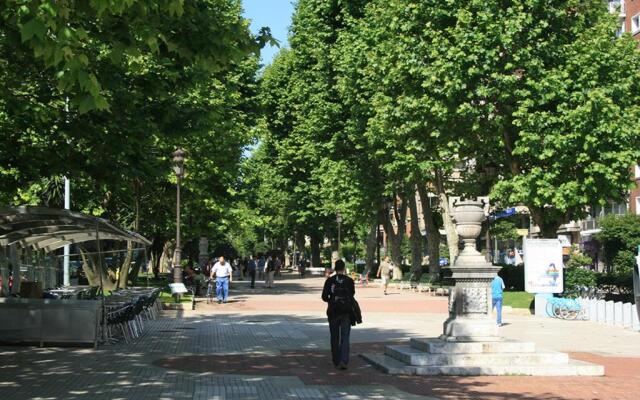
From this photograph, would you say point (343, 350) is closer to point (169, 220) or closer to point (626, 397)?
point (626, 397)

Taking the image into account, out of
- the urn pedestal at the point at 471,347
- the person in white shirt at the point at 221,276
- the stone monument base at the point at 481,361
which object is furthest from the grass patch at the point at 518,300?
the stone monument base at the point at 481,361

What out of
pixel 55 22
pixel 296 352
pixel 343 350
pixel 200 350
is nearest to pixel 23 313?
pixel 200 350

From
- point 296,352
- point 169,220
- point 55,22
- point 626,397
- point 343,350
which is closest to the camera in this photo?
point 55,22

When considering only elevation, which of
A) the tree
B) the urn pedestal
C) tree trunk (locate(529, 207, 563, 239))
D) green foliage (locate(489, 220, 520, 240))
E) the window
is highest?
the window

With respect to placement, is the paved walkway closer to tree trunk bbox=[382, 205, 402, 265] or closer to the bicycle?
the bicycle

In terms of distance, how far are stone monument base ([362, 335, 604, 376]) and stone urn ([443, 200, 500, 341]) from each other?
169 mm

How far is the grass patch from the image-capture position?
29.5 meters

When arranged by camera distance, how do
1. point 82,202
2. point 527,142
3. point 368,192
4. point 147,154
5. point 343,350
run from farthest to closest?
1. point 368,192
2. point 82,202
3. point 527,142
4. point 147,154
5. point 343,350

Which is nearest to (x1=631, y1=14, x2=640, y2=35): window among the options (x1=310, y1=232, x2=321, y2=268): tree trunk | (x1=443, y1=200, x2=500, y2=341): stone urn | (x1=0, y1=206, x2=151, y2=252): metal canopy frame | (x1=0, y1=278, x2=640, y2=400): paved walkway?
(x1=310, y1=232, x2=321, y2=268): tree trunk

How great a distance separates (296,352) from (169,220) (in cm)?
2506

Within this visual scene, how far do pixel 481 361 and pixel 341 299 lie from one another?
98.7 inches

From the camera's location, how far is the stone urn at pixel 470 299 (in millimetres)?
14281

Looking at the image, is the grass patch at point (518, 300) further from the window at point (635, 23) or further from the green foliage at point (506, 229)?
the green foliage at point (506, 229)

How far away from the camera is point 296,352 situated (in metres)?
16.0
